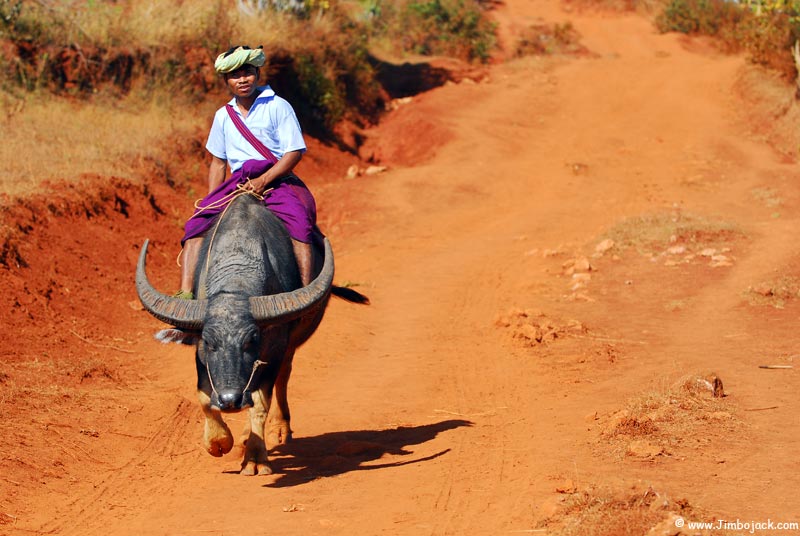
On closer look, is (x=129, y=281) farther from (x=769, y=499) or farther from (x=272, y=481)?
(x=769, y=499)

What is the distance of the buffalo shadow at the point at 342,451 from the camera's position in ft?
23.5

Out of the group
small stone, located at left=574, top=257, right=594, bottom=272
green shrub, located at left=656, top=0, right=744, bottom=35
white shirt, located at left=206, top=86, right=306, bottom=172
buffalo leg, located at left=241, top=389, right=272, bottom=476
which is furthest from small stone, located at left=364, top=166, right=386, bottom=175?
green shrub, located at left=656, top=0, right=744, bottom=35

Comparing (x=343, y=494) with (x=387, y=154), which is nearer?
(x=343, y=494)

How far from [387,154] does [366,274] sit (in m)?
9.68

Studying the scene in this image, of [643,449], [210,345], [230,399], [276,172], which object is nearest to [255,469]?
[230,399]

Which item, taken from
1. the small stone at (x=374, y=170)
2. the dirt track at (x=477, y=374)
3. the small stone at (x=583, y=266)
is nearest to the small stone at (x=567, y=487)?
the dirt track at (x=477, y=374)

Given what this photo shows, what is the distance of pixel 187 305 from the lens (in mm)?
6328

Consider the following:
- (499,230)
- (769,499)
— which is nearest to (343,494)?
(769,499)

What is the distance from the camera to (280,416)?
7.99m

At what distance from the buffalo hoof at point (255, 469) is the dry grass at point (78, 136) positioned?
22.2ft

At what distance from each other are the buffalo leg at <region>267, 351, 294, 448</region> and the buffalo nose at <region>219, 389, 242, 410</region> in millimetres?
1820

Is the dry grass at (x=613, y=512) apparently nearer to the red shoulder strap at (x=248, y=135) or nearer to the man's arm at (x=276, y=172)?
Result: the man's arm at (x=276, y=172)

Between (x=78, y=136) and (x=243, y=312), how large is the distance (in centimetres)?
1074

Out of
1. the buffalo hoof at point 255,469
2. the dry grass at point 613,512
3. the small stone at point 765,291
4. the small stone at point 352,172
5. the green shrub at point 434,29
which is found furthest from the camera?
the green shrub at point 434,29
